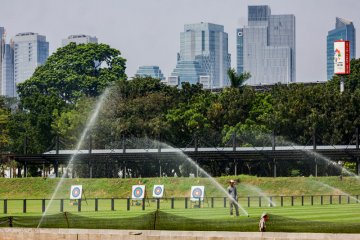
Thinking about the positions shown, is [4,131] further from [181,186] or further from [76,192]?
[76,192]

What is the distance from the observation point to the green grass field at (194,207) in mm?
40156

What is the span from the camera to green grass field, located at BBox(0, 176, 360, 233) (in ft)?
132

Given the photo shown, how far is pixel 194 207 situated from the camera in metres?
68.8

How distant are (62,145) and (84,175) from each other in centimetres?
→ 908

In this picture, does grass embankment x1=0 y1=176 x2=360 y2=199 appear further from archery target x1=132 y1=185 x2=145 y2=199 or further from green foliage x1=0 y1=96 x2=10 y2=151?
green foliage x1=0 y1=96 x2=10 y2=151

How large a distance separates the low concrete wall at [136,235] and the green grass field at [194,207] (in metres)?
1.21

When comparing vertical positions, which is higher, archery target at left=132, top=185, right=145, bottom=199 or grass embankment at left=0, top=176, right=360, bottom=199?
archery target at left=132, top=185, right=145, bottom=199

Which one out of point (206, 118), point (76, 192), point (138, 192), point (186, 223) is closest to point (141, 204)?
point (138, 192)

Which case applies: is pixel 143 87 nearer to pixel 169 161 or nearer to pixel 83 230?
pixel 169 161

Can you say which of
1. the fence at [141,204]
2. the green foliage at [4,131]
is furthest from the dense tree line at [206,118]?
the fence at [141,204]

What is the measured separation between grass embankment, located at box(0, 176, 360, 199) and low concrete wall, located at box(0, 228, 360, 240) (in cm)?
5331

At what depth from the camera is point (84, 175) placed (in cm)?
13612

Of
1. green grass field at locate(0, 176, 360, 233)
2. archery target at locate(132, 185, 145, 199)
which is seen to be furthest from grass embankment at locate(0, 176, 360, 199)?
archery target at locate(132, 185, 145, 199)

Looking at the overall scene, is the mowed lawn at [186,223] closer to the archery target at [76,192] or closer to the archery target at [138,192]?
the archery target at [138,192]
